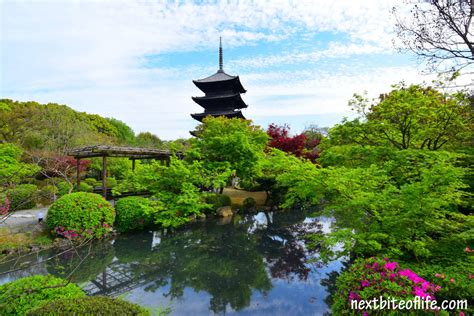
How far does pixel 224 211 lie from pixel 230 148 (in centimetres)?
314

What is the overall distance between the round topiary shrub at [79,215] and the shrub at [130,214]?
63 cm

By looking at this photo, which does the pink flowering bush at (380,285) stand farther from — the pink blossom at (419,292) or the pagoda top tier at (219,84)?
the pagoda top tier at (219,84)

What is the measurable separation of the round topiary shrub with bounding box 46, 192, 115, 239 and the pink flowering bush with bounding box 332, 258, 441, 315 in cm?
665

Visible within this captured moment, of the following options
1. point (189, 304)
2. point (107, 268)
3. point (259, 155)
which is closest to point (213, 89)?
point (259, 155)

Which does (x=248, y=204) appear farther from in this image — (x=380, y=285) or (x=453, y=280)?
(x=380, y=285)

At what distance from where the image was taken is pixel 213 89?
2234cm

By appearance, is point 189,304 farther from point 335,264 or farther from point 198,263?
point 335,264

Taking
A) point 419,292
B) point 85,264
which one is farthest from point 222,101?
point 419,292

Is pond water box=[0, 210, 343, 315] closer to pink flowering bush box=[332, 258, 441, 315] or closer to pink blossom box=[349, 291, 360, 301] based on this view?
pink flowering bush box=[332, 258, 441, 315]

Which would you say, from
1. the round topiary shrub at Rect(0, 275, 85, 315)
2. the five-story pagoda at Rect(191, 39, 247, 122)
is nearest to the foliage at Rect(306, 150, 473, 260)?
the round topiary shrub at Rect(0, 275, 85, 315)

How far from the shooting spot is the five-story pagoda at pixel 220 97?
70.1 feet

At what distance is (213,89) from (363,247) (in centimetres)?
2002

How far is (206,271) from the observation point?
6.21 m

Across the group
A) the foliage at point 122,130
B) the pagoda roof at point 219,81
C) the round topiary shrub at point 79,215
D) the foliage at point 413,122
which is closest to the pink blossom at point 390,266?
the foliage at point 413,122
